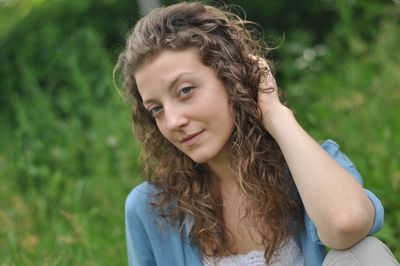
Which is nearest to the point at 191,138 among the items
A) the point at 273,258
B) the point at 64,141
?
the point at 273,258

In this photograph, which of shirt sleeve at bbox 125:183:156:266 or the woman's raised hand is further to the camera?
shirt sleeve at bbox 125:183:156:266

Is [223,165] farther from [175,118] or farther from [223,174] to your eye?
[175,118]

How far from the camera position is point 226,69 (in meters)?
2.05

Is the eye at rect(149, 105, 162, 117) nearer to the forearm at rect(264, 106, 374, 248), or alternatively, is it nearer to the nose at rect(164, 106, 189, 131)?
the nose at rect(164, 106, 189, 131)

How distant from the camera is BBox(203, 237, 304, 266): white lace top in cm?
216

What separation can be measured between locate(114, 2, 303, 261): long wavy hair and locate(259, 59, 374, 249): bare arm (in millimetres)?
140

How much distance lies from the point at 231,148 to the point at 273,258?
14.9 inches

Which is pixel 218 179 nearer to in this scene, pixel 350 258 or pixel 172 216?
pixel 172 216

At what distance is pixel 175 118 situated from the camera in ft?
6.55

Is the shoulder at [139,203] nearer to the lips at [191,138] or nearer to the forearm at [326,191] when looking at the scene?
the lips at [191,138]

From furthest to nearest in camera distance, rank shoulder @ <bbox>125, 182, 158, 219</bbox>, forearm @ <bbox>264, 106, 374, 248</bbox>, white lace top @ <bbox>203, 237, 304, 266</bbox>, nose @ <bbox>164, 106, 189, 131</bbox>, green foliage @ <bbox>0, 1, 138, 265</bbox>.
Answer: green foliage @ <bbox>0, 1, 138, 265</bbox>
shoulder @ <bbox>125, 182, 158, 219</bbox>
white lace top @ <bbox>203, 237, 304, 266</bbox>
nose @ <bbox>164, 106, 189, 131</bbox>
forearm @ <bbox>264, 106, 374, 248</bbox>

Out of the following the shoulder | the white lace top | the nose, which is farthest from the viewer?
the shoulder

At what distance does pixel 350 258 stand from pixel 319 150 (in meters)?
0.32

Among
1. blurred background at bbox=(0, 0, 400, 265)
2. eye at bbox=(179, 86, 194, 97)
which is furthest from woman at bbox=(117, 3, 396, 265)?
blurred background at bbox=(0, 0, 400, 265)
